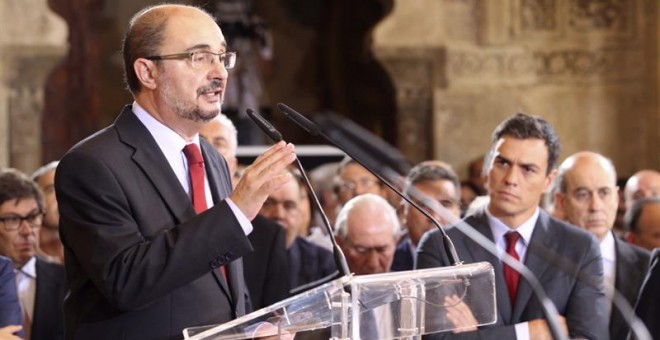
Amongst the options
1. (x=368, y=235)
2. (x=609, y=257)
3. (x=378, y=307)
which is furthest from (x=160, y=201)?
(x=609, y=257)

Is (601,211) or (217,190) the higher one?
(217,190)

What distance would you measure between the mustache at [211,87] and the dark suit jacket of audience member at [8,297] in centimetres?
161

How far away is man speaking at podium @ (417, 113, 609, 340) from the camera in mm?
4578

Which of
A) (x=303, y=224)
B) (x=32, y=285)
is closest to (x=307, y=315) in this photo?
(x=32, y=285)

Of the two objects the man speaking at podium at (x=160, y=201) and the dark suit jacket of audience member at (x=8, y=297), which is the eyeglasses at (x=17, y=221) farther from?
the man speaking at podium at (x=160, y=201)

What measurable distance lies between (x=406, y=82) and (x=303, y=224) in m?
3.09

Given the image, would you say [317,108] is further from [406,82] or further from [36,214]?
[36,214]

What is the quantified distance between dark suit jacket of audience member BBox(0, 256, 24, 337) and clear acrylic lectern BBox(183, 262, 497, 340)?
71.8 inches

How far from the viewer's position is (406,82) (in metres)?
10.7

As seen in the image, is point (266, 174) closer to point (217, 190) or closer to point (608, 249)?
point (217, 190)

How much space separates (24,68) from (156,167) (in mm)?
6569

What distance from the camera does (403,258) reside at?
256 inches

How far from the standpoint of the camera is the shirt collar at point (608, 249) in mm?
5944

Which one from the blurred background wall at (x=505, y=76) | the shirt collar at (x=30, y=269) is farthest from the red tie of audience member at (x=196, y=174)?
the blurred background wall at (x=505, y=76)
